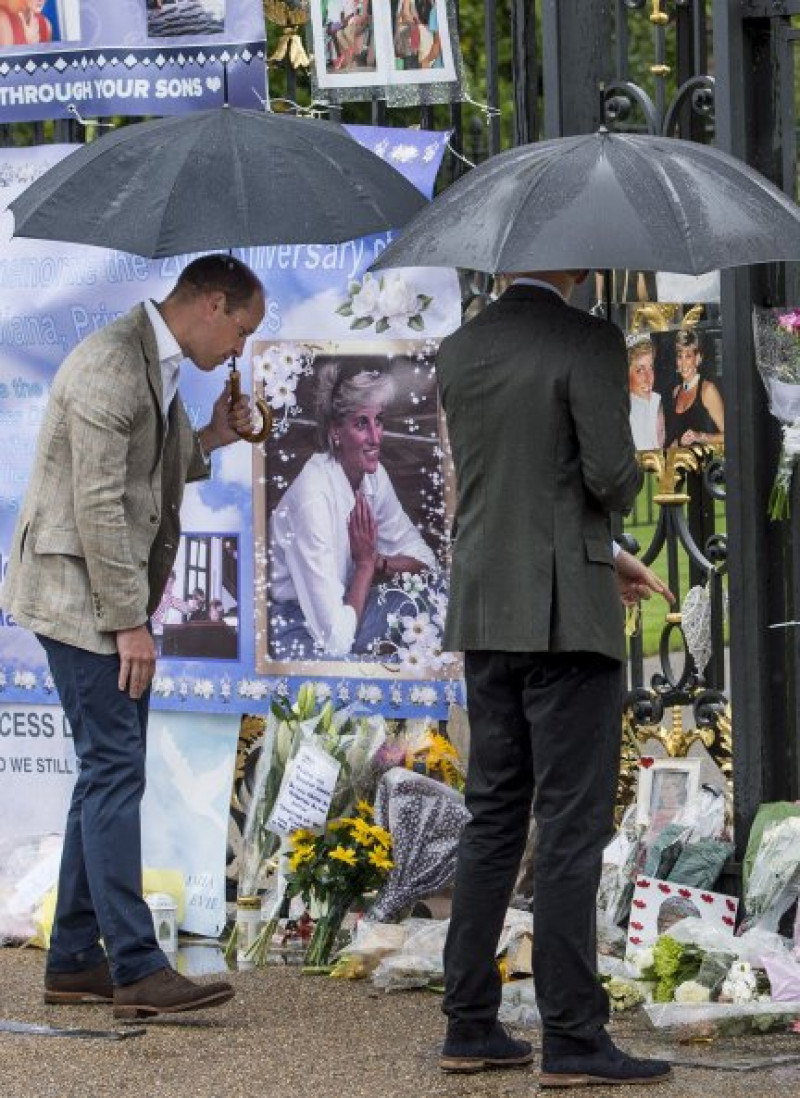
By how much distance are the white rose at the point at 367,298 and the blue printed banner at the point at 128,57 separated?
633 millimetres

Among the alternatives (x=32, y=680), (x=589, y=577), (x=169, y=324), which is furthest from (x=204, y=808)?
(x=589, y=577)

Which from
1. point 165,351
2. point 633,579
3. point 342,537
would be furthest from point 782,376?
point 165,351

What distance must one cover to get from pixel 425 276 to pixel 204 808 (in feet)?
5.56

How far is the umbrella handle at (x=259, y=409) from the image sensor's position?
5730mm

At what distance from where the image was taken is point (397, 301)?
6105 millimetres

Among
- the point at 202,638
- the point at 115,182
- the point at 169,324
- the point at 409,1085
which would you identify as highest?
the point at 115,182

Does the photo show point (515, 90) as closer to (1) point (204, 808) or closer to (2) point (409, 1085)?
(1) point (204, 808)

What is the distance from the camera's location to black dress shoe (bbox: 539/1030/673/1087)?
15.1 feet

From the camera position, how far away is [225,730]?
642 centimetres

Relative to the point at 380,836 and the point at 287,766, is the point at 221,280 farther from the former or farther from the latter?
the point at 380,836

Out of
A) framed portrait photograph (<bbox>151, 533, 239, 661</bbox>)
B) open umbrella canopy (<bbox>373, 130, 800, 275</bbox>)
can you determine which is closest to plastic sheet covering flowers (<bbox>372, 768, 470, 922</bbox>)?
framed portrait photograph (<bbox>151, 533, 239, 661</bbox>)

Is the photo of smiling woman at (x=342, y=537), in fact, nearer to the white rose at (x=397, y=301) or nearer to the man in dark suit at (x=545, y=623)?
the white rose at (x=397, y=301)

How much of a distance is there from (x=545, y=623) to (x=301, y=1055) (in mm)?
1255

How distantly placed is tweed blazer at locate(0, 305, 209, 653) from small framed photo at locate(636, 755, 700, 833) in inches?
57.2
